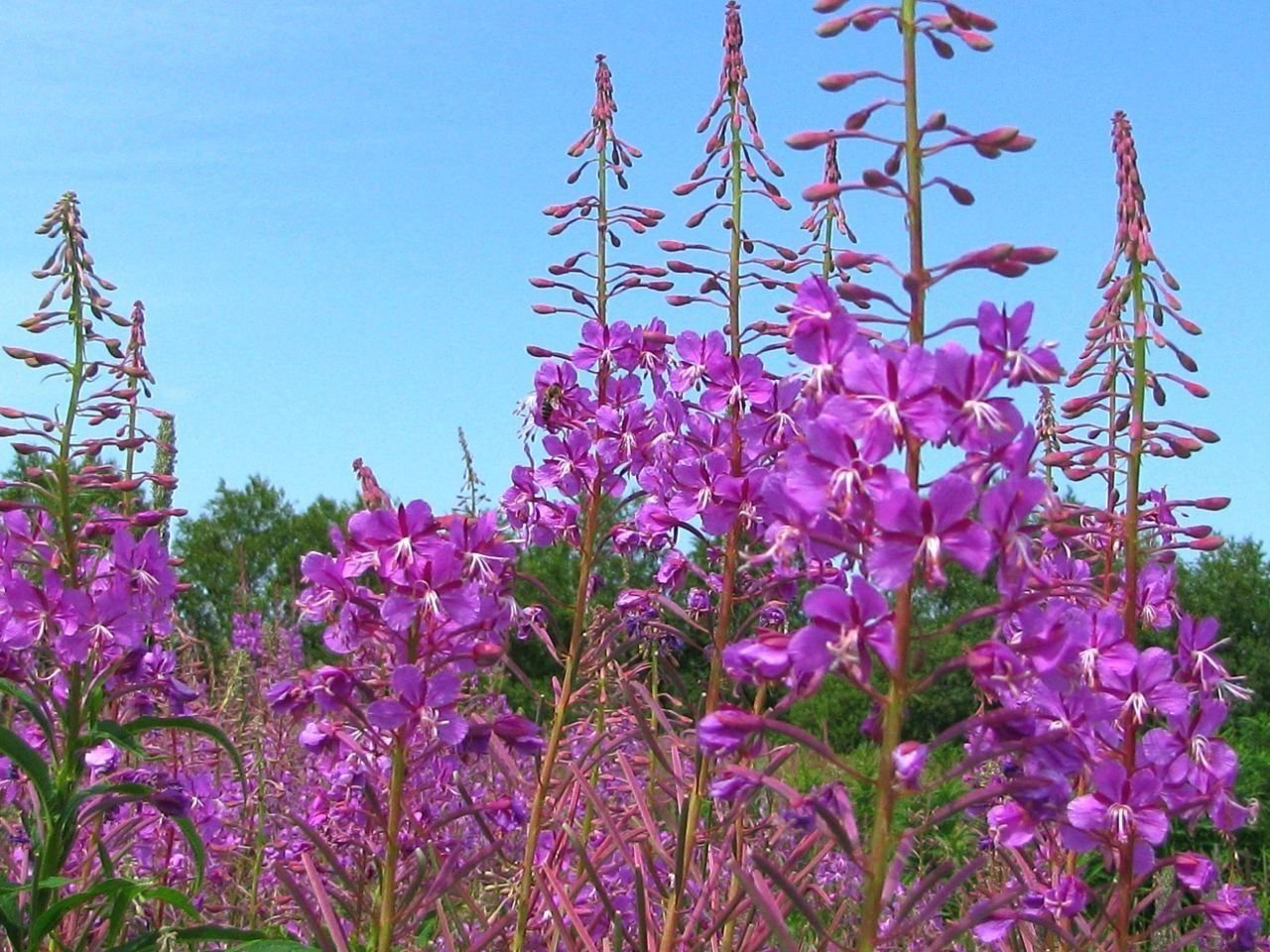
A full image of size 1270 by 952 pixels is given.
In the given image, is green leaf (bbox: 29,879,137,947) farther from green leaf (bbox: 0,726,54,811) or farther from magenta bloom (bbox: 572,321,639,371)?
magenta bloom (bbox: 572,321,639,371)

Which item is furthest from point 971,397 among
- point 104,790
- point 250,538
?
point 250,538

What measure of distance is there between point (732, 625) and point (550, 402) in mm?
890

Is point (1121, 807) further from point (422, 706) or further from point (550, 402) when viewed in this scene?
point (550, 402)

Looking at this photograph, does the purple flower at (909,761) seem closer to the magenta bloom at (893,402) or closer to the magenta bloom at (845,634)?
the magenta bloom at (845,634)

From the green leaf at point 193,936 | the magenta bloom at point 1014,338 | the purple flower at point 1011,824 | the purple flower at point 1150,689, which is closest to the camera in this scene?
the magenta bloom at point 1014,338

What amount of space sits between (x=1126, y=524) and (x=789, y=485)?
4.98 ft

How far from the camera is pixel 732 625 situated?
391cm

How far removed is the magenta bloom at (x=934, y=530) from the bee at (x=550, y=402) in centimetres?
200

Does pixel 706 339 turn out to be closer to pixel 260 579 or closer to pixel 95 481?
pixel 95 481

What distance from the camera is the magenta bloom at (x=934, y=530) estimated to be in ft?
7.34

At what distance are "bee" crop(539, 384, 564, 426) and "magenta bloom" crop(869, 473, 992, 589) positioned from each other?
2.00 metres

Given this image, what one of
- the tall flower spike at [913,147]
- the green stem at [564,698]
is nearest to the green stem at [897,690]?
the tall flower spike at [913,147]

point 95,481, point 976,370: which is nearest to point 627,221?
point 95,481

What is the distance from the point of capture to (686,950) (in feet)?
12.0
